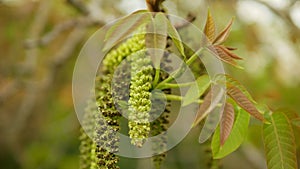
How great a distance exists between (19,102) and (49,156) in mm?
1217

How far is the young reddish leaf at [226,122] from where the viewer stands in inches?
37.7

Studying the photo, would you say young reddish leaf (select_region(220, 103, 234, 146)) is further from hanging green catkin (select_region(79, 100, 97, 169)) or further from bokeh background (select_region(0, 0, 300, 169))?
bokeh background (select_region(0, 0, 300, 169))

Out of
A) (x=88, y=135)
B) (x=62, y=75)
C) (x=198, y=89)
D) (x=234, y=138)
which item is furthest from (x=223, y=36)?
(x=62, y=75)

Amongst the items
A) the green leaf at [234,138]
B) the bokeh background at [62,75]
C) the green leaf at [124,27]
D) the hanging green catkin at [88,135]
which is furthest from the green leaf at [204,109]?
the bokeh background at [62,75]

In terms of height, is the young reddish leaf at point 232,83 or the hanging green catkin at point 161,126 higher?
the young reddish leaf at point 232,83

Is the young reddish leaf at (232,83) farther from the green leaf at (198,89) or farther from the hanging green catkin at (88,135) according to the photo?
the hanging green catkin at (88,135)

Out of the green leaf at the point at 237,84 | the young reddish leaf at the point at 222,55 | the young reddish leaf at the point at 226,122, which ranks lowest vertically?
the young reddish leaf at the point at 226,122

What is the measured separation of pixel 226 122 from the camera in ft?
3.25

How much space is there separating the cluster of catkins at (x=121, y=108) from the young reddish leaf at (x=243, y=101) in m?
0.19

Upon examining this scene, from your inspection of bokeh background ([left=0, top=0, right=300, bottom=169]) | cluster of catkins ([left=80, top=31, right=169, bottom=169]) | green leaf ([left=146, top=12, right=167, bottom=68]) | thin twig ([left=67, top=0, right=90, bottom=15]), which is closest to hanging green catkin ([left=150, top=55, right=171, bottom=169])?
cluster of catkins ([left=80, top=31, right=169, bottom=169])

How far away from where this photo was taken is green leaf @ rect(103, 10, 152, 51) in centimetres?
100

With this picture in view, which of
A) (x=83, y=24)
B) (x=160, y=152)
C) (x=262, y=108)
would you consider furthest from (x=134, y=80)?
(x=83, y=24)

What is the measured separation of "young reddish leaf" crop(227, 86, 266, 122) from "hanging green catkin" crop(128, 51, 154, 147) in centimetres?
19

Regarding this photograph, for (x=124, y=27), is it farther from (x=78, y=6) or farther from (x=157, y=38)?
(x=78, y=6)
